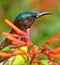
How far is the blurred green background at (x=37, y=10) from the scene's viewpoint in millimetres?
5904

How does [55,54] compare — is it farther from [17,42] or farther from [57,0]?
[57,0]

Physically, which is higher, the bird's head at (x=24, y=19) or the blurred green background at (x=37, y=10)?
the blurred green background at (x=37, y=10)

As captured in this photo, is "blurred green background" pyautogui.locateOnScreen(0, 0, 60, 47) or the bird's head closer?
the bird's head

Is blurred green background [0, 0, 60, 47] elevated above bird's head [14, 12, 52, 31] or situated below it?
above

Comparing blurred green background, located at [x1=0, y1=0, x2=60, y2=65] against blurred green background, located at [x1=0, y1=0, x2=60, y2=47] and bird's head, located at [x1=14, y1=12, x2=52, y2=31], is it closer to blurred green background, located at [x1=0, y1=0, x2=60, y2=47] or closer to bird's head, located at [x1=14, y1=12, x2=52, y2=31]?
blurred green background, located at [x1=0, y1=0, x2=60, y2=47]

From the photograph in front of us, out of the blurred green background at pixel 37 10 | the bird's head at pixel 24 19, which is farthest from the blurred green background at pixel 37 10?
the bird's head at pixel 24 19

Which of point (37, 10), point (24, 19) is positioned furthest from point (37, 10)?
point (24, 19)

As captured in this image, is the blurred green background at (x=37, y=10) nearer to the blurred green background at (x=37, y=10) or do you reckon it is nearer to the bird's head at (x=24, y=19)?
the blurred green background at (x=37, y=10)

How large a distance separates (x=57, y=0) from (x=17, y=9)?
69cm

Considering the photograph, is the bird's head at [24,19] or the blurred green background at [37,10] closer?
the bird's head at [24,19]

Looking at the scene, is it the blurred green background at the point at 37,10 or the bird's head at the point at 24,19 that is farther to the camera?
the blurred green background at the point at 37,10

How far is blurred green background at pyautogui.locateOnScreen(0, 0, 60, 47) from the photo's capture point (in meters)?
5.90

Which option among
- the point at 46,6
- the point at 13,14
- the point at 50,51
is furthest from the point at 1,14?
the point at 50,51

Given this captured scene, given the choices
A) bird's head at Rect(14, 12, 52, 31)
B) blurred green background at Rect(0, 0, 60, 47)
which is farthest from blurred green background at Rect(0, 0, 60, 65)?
bird's head at Rect(14, 12, 52, 31)
